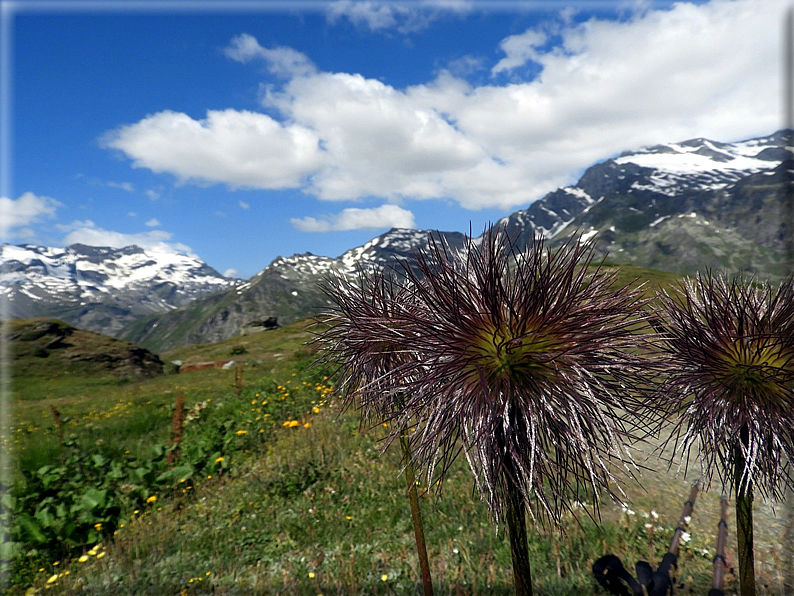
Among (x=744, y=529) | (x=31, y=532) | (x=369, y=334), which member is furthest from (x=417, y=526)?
(x=31, y=532)

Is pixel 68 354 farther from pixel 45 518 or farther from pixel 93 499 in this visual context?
pixel 45 518

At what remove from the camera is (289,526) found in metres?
7.18

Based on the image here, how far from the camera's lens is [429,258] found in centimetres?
322

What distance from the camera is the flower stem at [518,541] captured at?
2506mm

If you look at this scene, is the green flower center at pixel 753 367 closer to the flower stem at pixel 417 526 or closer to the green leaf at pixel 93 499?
the flower stem at pixel 417 526

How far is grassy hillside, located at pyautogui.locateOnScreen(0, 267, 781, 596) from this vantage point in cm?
573

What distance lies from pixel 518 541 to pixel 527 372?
1029 millimetres

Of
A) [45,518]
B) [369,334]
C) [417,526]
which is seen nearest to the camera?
[369,334]

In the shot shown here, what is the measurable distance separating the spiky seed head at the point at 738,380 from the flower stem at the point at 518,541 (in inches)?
47.2

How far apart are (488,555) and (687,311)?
481 centimetres

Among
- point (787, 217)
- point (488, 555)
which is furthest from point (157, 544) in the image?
Answer: point (787, 217)

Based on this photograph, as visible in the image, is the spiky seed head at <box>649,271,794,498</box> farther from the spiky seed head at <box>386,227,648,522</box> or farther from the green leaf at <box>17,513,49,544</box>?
the green leaf at <box>17,513,49,544</box>

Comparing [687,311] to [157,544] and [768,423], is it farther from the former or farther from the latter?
[157,544]

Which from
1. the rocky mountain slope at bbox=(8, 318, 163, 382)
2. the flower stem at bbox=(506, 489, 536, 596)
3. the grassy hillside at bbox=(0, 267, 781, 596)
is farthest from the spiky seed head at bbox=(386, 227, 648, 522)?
the rocky mountain slope at bbox=(8, 318, 163, 382)
